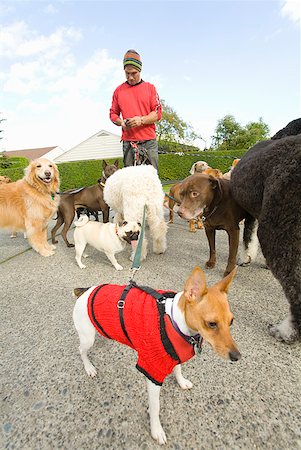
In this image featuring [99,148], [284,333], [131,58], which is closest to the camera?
[284,333]

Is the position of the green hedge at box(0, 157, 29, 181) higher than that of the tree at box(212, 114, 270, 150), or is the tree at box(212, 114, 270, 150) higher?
the tree at box(212, 114, 270, 150)

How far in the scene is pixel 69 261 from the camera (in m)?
4.07

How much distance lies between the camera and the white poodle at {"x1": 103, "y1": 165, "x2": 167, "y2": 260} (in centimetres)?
371

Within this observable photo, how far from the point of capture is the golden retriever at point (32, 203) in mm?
4438

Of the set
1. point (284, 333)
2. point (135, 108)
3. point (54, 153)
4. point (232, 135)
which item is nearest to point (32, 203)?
point (135, 108)

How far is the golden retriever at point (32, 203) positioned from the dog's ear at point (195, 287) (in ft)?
12.3

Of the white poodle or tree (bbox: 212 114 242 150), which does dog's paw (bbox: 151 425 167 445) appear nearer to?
the white poodle

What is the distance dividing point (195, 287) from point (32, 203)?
160 inches

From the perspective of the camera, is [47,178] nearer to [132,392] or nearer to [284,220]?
[132,392]

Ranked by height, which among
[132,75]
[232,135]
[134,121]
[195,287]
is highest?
[232,135]

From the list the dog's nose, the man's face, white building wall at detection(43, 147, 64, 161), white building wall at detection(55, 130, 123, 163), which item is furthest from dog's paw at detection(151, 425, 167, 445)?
white building wall at detection(43, 147, 64, 161)

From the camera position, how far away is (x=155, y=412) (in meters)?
Result: 1.38

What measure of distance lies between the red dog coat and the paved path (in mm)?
411

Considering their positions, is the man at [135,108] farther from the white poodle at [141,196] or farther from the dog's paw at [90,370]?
the dog's paw at [90,370]
